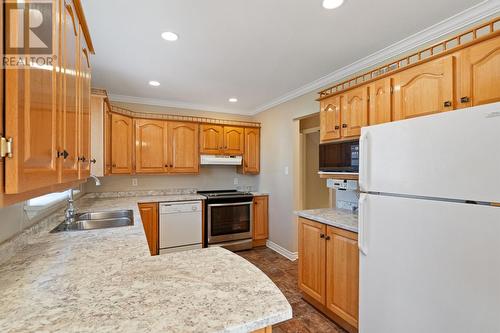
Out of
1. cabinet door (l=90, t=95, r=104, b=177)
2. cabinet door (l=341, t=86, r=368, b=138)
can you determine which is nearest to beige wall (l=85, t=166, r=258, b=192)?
cabinet door (l=90, t=95, r=104, b=177)

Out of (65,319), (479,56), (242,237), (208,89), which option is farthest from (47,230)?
(479,56)

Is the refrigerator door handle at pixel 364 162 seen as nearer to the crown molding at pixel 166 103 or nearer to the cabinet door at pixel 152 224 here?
the cabinet door at pixel 152 224

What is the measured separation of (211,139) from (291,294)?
2671mm

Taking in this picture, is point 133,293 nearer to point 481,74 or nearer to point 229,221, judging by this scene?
point 481,74

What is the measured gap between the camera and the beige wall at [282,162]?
11.3ft

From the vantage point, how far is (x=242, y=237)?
152 inches

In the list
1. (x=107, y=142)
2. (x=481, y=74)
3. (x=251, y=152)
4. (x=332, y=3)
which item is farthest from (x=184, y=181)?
(x=481, y=74)

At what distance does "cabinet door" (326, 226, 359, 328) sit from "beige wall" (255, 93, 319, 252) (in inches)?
56.1

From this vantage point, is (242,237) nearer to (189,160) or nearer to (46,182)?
(189,160)

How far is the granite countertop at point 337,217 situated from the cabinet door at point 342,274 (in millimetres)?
53

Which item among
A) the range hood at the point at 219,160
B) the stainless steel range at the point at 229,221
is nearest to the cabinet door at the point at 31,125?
the stainless steel range at the point at 229,221

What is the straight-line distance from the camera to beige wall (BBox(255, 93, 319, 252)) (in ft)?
11.3

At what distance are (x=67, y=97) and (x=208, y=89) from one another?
2.51m

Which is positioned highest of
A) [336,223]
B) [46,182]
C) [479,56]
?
[479,56]
